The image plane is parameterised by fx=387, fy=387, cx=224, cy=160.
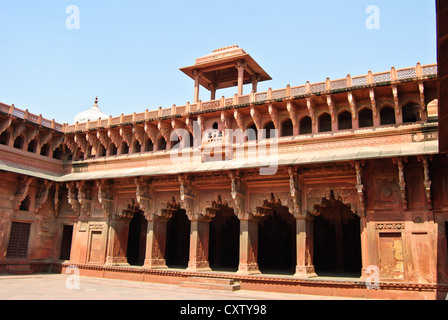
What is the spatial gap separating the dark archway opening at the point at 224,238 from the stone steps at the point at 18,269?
363 inches

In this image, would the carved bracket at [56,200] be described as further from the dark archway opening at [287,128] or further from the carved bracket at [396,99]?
the carved bracket at [396,99]

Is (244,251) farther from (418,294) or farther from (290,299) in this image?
(418,294)

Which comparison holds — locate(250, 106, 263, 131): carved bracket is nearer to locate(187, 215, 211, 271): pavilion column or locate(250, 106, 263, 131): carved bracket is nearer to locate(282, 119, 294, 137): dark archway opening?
locate(282, 119, 294, 137): dark archway opening

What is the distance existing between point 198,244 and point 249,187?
134 inches

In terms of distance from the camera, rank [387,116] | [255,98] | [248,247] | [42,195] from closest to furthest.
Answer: [387,116]
[248,247]
[255,98]
[42,195]

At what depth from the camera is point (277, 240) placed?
20281 millimetres

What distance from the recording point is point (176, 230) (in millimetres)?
22781

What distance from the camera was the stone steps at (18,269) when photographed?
738 inches

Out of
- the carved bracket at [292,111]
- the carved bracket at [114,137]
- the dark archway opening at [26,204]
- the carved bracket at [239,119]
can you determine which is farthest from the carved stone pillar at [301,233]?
the dark archway opening at [26,204]

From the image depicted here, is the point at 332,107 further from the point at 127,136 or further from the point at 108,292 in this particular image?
the point at 108,292

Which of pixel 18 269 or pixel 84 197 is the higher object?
pixel 84 197

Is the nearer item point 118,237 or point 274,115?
point 274,115

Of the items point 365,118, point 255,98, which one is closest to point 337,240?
point 365,118
